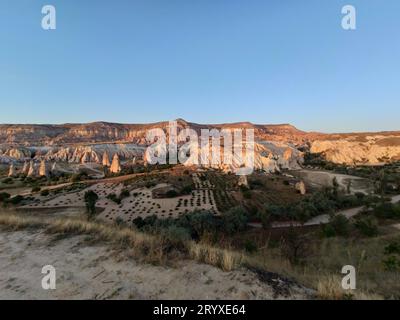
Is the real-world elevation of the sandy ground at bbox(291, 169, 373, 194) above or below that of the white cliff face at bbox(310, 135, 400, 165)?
Answer: below

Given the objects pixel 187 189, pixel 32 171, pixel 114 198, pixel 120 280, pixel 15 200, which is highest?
pixel 120 280

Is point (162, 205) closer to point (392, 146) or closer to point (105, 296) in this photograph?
point (105, 296)

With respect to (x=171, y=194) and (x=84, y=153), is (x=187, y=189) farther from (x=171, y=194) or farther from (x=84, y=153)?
(x=84, y=153)

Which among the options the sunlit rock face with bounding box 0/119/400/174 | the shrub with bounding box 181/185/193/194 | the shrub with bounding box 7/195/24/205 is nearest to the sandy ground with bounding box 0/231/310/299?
the shrub with bounding box 181/185/193/194

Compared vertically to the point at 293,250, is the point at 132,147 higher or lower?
higher

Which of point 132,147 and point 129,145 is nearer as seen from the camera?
point 132,147

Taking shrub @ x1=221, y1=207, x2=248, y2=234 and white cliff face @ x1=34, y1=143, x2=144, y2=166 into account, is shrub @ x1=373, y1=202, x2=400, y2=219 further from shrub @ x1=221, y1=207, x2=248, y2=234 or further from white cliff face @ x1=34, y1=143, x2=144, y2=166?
white cliff face @ x1=34, y1=143, x2=144, y2=166

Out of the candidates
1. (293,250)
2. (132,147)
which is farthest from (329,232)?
(132,147)

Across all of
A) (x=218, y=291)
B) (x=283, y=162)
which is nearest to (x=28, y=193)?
(x=218, y=291)

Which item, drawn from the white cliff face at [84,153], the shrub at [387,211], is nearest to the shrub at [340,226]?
the shrub at [387,211]
